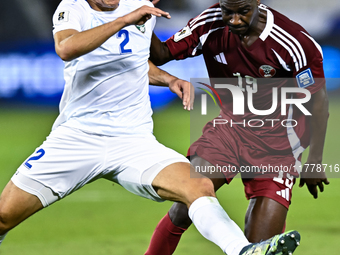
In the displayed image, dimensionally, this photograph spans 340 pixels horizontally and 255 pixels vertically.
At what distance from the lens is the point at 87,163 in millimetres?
2879

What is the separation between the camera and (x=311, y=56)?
314cm

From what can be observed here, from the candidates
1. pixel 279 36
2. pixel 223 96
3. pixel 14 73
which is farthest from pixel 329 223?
pixel 14 73

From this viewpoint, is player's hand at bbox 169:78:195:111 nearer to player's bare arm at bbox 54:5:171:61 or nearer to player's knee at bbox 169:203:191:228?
player's bare arm at bbox 54:5:171:61

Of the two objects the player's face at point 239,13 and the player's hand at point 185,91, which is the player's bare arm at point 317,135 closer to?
the player's face at point 239,13

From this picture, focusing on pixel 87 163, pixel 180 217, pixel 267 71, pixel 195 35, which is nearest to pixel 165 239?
pixel 180 217

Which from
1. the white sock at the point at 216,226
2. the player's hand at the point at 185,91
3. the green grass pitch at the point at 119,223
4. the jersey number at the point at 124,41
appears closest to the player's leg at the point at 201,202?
the white sock at the point at 216,226

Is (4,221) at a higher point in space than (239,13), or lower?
lower

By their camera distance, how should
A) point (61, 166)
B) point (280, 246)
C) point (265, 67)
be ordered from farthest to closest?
point (265, 67)
point (61, 166)
point (280, 246)

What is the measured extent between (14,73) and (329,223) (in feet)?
27.0

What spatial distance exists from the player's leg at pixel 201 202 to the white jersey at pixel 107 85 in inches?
17.0

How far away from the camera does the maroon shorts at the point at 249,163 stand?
3.27 metres

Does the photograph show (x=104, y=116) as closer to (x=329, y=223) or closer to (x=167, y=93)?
(x=329, y=223)

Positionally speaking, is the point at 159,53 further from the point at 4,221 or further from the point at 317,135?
the point at 4,221

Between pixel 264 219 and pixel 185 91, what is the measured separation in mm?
992
